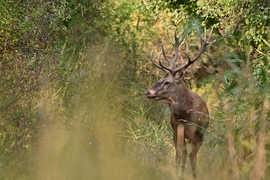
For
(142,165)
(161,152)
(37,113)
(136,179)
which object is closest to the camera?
(136,179)

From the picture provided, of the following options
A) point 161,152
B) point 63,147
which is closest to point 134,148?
point 161,152

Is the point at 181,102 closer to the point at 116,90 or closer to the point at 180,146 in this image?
the point at 180,146

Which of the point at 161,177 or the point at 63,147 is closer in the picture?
the point at 161,177

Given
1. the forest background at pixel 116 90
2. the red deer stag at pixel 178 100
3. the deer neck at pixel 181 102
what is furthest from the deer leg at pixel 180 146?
the deer neck at pixel 181 102

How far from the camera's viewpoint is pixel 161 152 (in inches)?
373

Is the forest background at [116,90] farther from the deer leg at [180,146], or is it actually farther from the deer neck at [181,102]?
the deer neck at [181,102]

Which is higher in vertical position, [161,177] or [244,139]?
[244,139]

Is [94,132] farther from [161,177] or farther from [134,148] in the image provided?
[161,177]

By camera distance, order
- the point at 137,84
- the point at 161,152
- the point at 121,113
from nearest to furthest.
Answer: the point at 161,152 → the point at 121,113 → the point at 137,84

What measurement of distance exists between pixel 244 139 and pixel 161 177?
2.00 meters

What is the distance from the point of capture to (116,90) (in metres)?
13.0

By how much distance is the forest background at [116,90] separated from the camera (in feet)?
18.1

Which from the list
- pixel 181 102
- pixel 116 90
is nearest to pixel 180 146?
pixel 181 102

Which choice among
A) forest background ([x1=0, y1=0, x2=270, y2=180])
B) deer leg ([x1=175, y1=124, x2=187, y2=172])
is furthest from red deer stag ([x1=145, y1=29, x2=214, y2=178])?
forest background ([x1=0, y1=0, x2=270, y2=180])
